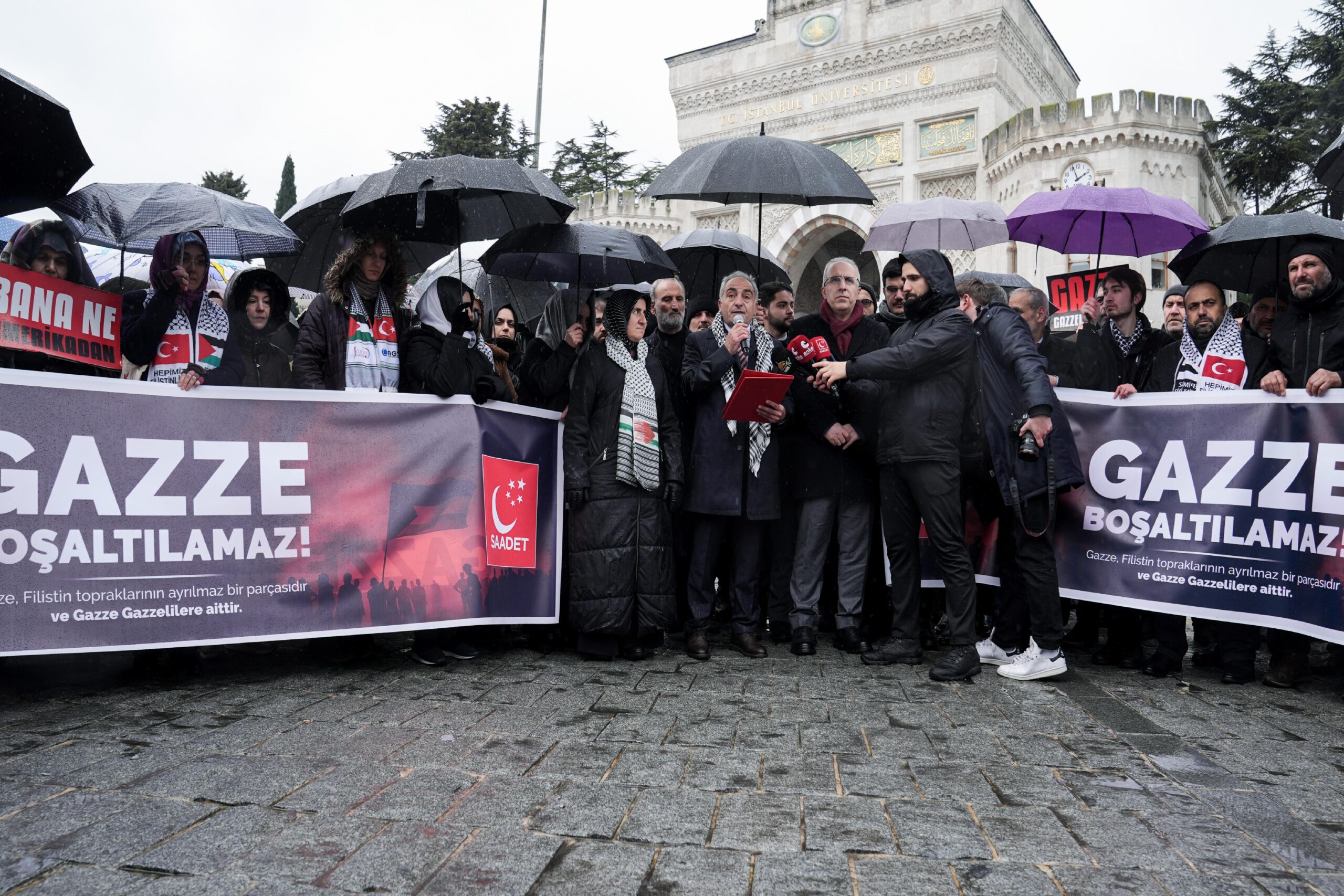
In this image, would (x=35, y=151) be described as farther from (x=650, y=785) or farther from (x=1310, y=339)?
(x=1310, y=339)

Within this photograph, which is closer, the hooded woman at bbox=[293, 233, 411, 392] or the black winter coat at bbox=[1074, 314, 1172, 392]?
the hooded woman at bbox=[293, 233, 411, 392]

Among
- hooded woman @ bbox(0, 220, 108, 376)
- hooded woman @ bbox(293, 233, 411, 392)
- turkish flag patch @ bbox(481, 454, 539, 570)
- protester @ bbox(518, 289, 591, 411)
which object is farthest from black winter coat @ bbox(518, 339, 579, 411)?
hooded woman @ bbox(0, 220, 108, 376)

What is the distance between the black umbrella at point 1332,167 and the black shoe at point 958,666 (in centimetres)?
332

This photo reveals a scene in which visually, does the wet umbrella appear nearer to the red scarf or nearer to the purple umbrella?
the purple umbrella

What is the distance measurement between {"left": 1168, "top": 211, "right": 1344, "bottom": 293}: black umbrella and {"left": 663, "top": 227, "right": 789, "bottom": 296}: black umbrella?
Result: 315cm

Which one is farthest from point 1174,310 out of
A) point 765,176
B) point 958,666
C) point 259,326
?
point 259,326

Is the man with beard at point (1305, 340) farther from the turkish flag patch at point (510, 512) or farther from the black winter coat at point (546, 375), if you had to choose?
the turkish flag patch at point (510, 512)

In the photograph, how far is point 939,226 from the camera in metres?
9.41

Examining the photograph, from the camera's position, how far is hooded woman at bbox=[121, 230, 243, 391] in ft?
17.0

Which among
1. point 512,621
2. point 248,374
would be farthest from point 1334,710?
point 248,374

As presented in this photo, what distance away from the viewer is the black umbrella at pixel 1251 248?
18.0ft

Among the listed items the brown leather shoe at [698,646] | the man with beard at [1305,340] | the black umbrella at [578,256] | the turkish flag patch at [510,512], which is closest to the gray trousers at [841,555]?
the brown leather shoe at [698,646]

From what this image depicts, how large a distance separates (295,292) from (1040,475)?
41.8ft

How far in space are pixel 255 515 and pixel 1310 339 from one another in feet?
17.9
